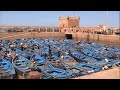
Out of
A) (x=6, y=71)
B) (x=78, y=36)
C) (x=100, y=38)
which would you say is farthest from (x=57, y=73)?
(x=78, y=36)

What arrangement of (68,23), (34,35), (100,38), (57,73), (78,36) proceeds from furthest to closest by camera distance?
(68,23) → (78,36) → (34,35) → (100,38) → (57,73)

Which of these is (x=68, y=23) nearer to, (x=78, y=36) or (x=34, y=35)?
(x=78, y=36)

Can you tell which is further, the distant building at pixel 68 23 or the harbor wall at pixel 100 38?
the distant building at pixel 68 23

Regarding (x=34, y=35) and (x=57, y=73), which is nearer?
(x=57, y=73)

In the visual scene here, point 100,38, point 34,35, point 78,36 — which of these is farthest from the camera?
point 78,36

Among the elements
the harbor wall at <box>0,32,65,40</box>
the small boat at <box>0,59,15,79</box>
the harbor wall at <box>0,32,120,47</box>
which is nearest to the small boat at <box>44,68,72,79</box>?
the small boat at <box>0,59,15,79</box>

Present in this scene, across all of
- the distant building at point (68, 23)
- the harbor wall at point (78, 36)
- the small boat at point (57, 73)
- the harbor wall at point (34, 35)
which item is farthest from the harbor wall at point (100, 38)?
the small boat at point (57, 73)

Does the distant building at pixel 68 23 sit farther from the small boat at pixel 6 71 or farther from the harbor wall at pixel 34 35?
the small boat at pixel 6 71

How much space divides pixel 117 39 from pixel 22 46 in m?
7.07

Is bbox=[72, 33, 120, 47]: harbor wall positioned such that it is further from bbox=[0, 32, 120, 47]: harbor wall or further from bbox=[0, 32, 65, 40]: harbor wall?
bbox=[0, 32, 65, 40]: harbor wall

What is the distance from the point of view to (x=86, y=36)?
21.8 m
